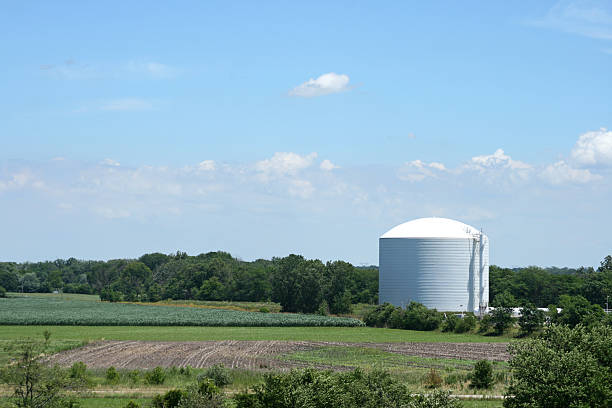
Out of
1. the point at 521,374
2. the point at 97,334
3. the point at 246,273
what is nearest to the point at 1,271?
the point at 246,273

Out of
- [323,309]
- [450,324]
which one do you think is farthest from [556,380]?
[323,309]

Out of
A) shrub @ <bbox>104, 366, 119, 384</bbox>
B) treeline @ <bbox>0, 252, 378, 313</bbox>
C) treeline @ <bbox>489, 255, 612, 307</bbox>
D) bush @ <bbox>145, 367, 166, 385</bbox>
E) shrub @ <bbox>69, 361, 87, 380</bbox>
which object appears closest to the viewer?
shrub @ <bbox>69, 361, 87, 380</bbox>

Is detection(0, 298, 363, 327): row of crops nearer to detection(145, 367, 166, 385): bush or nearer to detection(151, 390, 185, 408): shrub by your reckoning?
detection(145, 367, 166, 385): bush

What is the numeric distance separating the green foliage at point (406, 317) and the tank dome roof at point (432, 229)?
1144 centimetres

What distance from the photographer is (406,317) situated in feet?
318

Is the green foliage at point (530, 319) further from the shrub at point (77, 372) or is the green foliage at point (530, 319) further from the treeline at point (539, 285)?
the shrub at point (77, 372)

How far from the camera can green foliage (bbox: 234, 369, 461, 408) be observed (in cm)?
2534

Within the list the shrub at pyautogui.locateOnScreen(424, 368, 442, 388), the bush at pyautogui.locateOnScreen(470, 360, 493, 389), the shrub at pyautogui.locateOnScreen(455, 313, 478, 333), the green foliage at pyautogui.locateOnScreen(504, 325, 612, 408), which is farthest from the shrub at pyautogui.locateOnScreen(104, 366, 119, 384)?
the shrub at pyautogui.locateOnScreen(455, 313, 478, 333)

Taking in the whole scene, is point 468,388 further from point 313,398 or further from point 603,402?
point 313,398

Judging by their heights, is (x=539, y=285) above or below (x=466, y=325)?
above

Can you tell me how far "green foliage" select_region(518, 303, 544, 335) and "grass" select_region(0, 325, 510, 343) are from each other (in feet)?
8.78

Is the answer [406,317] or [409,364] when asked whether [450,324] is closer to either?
[406,317]

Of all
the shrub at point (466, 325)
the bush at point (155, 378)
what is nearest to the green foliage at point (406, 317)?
the shrub at point (466, 325)

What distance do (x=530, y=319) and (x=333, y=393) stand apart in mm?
61679
